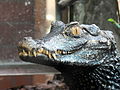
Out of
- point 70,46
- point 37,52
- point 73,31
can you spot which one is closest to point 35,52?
point 37,52

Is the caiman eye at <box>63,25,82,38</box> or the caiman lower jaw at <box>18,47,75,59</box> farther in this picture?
the caiman eye at <box>63,25,82,38</box>

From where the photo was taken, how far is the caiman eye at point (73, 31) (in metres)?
2.37

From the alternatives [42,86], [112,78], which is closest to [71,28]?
[112,78]

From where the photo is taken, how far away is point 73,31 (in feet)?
7.82

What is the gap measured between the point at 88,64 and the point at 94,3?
2241 millimetres

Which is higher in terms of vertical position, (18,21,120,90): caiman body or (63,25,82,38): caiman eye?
(63,25,82,38): caiman eye

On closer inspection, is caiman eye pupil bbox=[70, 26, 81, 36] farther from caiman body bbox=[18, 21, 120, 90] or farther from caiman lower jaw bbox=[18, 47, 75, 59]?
caiman lower jaw bbox=[18, 47, 75, 59]

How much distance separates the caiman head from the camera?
210 centimetres

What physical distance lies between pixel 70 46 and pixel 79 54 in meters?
0.09

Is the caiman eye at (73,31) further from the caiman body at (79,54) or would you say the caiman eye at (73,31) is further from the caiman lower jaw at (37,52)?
the caiman lower jaw at (37,52)

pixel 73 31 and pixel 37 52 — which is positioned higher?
pixel 73 31

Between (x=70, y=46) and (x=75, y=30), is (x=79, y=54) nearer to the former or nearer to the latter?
(x=70, y=46)

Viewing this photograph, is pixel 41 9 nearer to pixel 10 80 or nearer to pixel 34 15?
pixel 34 15

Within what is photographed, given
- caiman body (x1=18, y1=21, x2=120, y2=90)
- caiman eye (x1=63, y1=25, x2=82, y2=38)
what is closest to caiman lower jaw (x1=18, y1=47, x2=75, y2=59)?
caiman body (x1=18, y1=21, x2=120, y2=90)
